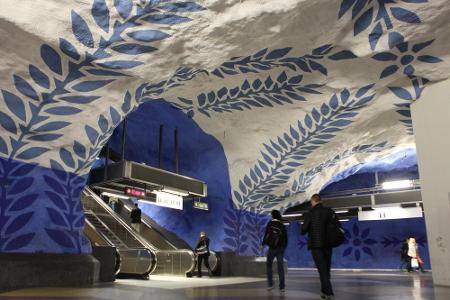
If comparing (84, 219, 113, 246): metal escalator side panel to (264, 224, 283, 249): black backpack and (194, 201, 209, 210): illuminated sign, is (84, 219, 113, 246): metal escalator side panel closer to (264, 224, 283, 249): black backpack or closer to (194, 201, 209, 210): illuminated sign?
(194, 201, 209, 210): illuminated sign

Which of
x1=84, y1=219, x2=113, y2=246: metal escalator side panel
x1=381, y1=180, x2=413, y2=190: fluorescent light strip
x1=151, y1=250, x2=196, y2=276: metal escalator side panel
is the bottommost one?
x1=151, y1=250, x2=196, y2=276: metal escalator side panel

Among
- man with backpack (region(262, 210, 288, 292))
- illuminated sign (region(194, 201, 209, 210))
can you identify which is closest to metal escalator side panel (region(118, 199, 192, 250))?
illuminated sign (region(194, 201, 209, 210))

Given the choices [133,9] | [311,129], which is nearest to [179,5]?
[133,9]

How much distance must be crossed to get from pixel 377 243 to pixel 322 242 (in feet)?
53.8

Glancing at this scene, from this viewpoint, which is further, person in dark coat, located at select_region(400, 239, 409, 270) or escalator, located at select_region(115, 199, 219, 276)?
person in dark coat, located at select_region(400, 239, 409, 270)

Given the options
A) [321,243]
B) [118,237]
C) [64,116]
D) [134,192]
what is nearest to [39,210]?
[64,116]

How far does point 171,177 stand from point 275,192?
3.81 m

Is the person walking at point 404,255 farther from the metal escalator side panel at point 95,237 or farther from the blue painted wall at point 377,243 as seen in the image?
the metal escalator side panel at point 95,237

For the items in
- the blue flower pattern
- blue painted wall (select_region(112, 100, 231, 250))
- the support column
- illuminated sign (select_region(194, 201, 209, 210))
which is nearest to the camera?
the support column

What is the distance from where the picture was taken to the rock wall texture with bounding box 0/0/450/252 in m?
6.06

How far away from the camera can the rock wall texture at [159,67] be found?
6.06 meters

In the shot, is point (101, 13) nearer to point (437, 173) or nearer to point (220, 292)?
point (220, 292)

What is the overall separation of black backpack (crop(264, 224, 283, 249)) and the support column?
9.57 feet

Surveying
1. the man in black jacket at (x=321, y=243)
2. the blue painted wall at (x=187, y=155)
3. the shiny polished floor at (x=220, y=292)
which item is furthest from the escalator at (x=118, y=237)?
the man in black jacket at (x=321, y=243)
